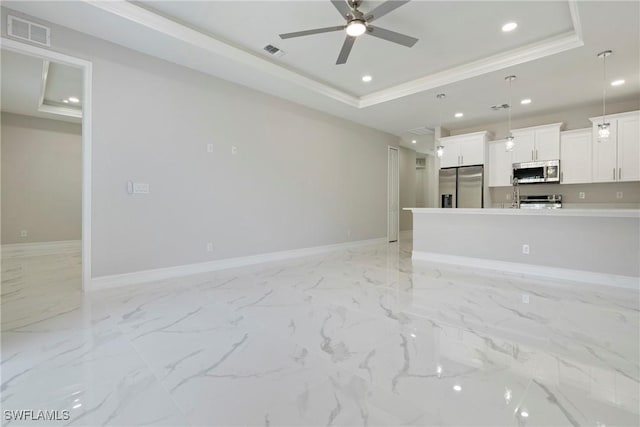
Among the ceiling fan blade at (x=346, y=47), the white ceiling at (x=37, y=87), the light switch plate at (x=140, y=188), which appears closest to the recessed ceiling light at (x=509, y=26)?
the ceiling fan blade at (x=346, y=47)

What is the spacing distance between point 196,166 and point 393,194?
5352mm

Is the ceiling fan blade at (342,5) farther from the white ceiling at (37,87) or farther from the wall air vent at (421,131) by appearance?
the wall air vent at (421,131)

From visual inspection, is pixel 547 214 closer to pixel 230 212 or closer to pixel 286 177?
pixel 286 177

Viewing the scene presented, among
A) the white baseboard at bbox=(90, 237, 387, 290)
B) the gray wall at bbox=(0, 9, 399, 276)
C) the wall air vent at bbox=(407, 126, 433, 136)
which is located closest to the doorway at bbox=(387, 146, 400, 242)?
the wall air vent at bbox=(407, 126, 433, 136)

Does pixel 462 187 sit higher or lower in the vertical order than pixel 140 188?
higher

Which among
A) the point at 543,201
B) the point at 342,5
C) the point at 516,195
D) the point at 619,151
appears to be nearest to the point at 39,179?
the point at 342,5

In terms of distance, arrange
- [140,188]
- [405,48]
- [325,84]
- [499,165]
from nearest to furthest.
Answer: [140,188] < [405,48] < [325,84] < [499,165]

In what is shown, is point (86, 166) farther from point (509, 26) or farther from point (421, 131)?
point (421, 131)

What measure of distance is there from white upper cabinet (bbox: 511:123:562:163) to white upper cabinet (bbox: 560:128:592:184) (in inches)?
4.4

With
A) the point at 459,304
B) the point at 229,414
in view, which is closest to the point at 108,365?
the point at 229,414

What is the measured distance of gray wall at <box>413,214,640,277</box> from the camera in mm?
3576

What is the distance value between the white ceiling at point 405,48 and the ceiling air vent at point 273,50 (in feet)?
0.26

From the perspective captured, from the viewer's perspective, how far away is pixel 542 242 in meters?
4.11

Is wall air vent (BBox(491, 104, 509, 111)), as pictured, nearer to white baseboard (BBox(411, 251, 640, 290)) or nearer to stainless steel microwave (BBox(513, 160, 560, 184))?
stainless steel microwave (BBox(513, 160, 560, 184))
